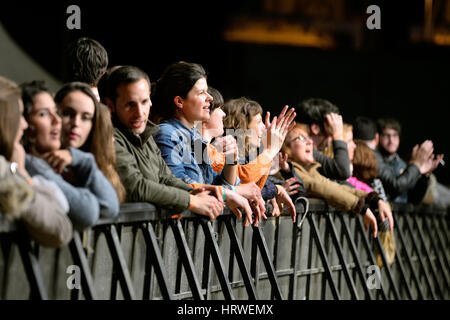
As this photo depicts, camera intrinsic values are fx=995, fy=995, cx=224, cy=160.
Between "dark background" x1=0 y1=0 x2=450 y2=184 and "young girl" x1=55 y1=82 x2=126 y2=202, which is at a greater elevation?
"dark background" x1=0 y1=0 x2=450 y2=184

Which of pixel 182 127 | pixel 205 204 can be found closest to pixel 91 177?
pixel 205 204

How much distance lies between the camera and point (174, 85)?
19.2 feet

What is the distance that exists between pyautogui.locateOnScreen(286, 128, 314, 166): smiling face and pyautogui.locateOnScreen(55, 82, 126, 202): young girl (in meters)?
2.97

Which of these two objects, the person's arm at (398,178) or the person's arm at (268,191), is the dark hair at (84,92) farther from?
the person's arm at (398,178)

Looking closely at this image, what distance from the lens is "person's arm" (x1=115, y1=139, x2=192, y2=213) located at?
471 cm

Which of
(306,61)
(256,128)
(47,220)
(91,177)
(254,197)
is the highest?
(306,61)

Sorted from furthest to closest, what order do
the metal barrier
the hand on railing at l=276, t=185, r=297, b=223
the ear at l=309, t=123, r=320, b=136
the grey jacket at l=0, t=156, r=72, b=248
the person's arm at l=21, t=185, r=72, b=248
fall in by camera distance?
the ear at l=309, t=123, r=320, b=136, the hand on railing at l=276, t=185, r=297, b=223, the metal barrier, the person's arm at l=21, t=185, r=72, b=248, the grey jacket at l=0, t=156, r=72, b=248

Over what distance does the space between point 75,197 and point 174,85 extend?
2.03 meters

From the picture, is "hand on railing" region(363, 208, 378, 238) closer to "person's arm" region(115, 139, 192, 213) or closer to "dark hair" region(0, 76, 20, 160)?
"person's arm" region(115, 139, 192, 213)

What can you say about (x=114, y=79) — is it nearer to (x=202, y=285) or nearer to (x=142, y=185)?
(x=142, y=185)

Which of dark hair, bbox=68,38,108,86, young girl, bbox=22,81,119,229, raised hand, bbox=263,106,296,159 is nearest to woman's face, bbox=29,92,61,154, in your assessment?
young girl, bbox=22,81,119,229

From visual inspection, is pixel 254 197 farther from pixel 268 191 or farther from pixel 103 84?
pixel 103 84

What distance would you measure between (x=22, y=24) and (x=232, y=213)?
246 inches

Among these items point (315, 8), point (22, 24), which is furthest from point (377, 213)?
point (315, 8)
